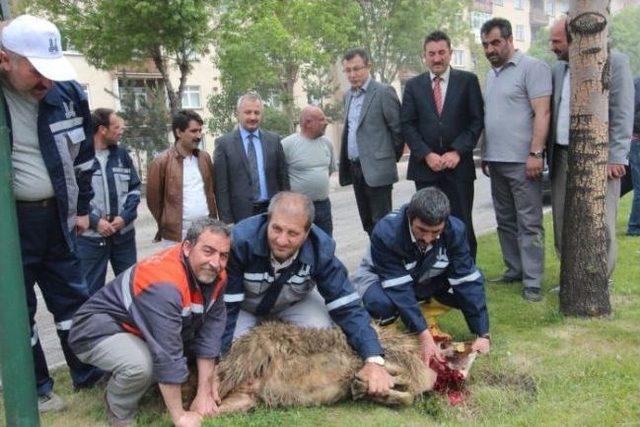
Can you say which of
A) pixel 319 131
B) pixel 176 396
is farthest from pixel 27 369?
pixel 319 131

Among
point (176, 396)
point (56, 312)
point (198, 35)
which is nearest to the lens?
point (176, 396)

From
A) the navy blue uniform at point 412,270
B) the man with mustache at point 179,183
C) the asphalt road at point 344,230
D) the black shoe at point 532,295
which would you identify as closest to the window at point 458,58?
the asphalt road at point 344,230

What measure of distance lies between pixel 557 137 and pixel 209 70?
87.6 ft

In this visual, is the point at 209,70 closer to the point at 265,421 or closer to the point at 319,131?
the point at 319,131

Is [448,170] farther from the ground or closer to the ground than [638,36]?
closer to the ground

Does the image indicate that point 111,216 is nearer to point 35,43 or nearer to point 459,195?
point 35,43

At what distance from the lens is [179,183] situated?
5172mm

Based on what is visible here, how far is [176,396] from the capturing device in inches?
129

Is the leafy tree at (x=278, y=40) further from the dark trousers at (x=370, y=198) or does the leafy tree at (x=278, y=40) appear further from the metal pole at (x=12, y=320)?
the metal pole at (x=12, y=320)

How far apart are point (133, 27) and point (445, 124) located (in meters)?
9.84

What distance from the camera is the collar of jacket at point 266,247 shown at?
380 centimetres

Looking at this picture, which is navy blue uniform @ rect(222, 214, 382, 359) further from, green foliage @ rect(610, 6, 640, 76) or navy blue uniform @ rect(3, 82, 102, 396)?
green foliage @ rect(610, 6, 640, 76)

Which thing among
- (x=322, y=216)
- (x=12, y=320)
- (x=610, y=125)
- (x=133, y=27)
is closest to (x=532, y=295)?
(x=610, y=125)

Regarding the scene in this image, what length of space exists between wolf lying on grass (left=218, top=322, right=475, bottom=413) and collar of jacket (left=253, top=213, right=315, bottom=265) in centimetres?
45
